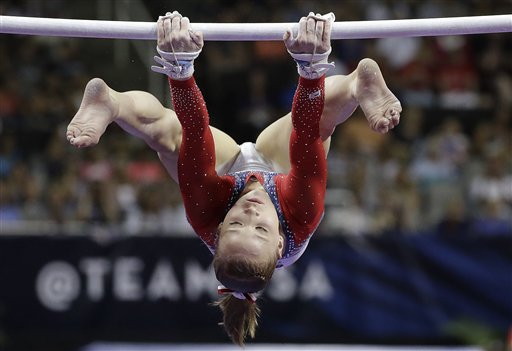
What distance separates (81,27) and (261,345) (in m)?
4.31

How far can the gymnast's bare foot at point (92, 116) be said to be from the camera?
153 inches

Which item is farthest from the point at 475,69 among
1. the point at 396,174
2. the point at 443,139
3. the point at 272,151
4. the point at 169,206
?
the point at 272,151

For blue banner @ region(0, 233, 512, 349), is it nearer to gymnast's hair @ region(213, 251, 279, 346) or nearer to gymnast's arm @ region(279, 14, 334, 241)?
gymnast's arm @ region(279, 14, 334, 241)

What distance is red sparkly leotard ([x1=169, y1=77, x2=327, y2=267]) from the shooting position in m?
4.01

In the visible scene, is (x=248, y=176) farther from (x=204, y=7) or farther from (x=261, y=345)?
(x=204, y=7)

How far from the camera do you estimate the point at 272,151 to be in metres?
4.79

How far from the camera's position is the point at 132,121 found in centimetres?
437

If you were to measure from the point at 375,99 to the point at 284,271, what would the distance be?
3760 mm

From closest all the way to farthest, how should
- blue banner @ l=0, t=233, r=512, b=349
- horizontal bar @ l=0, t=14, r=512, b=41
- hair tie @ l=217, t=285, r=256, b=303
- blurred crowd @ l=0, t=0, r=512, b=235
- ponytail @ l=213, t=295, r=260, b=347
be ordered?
horizontal bar @ l=0, t=14, r=512, b=41 < hair tie @ l=217, t=285, r=256, b=303 < ponytail @ l=213, t=295, r=260, b=347 < blue banner @ l=0, t=233, r=512, b=349 < blurred crowd @ l=0, t=0, r=512, b=235

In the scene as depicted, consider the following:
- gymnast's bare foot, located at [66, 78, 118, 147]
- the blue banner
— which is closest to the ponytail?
gymnast's bare foot, located at [66, 78, 118, 147]

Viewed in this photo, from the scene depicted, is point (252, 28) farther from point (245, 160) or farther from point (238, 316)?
point (238, 316)

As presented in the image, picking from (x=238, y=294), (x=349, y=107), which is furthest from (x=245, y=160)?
(x=238, y=294)

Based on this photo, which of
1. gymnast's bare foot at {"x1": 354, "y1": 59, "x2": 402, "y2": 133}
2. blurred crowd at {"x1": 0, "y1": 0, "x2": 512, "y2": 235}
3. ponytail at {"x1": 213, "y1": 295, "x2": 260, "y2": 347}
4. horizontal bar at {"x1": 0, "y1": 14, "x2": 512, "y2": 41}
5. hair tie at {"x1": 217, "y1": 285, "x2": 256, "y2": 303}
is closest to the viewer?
gymnast's bare foot at {"x1": 354, "y1": 59, "x2": 402, "y2": 133}

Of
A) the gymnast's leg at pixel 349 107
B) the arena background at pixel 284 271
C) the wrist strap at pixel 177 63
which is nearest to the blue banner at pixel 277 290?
the arena background at pixel 284 271
